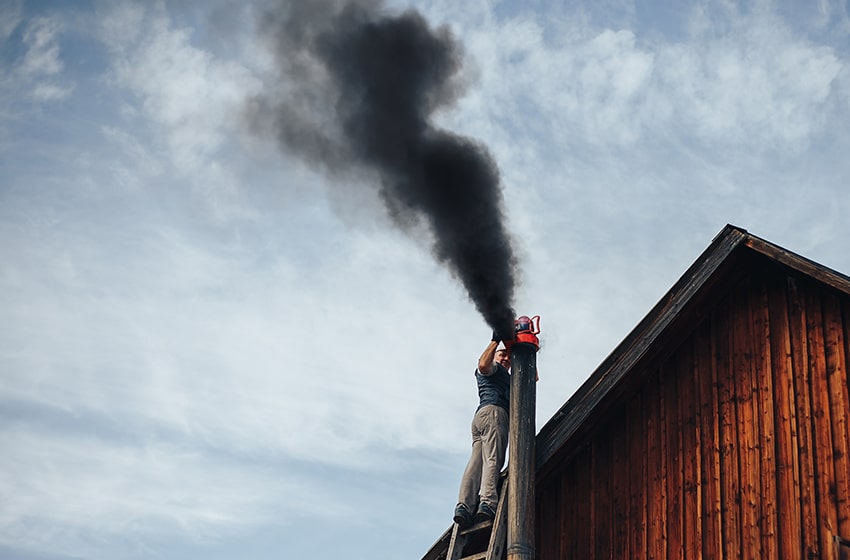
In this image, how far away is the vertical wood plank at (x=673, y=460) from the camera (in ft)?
36.1

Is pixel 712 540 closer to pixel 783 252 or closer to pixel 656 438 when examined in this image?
pixel 656 438

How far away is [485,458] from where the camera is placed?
39.3 feet

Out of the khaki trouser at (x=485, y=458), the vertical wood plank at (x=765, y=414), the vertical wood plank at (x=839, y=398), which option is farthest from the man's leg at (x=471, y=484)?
the vertical wood plank at (x=839, y=398)

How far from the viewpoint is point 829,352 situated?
34.9ft

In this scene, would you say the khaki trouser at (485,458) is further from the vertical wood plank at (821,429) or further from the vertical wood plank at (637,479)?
the vertical wood plank at (821,429)

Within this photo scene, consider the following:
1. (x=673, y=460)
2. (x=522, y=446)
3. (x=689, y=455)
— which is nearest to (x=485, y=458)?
(x=522, y=446)

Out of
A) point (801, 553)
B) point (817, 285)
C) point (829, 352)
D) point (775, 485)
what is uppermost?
point (817, 285)

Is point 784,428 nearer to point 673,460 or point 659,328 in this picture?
point 673,460

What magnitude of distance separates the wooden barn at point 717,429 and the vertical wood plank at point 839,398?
0.5 inches

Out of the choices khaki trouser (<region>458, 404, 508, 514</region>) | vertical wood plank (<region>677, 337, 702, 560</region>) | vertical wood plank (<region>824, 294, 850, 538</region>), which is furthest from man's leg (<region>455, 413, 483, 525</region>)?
vertical wood plank (<region>824, 294, 850, 538</region>)

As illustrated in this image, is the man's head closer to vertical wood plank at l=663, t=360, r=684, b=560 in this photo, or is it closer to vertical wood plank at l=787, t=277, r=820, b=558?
vertical wood plank at l=663, t=360, r=684, b=560

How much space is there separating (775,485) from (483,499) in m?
3.13

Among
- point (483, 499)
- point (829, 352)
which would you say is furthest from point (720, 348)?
point (483, 499)

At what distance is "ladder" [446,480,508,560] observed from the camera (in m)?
11.1
